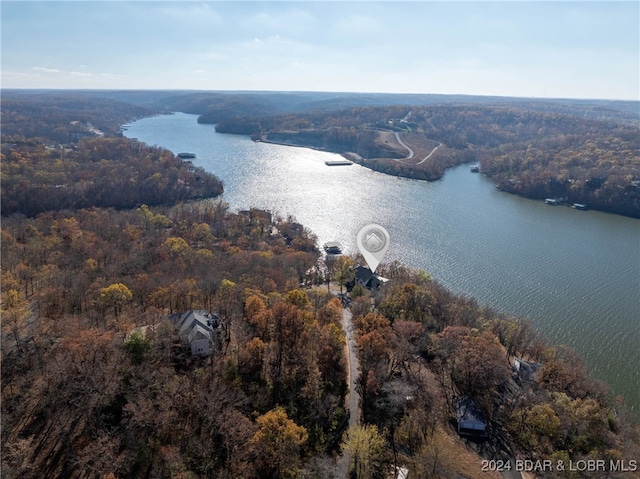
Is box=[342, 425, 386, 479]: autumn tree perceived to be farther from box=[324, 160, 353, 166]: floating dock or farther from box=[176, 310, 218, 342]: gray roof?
box=[324, 160, 353, 166]: floating dock

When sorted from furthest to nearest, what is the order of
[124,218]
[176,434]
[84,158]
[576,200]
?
[84,158] < [576,200] < [124,218] < [176,434]

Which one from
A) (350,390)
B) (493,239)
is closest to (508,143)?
(493,239)

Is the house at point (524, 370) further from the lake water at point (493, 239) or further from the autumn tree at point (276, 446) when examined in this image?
the autumn tree at point (276, 446)

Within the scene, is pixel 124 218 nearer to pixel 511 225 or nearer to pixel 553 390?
pixel 553 390

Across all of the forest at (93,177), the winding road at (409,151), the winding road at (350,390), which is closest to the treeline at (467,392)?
the winding road at (350,390)

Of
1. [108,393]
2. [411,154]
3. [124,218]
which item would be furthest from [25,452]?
[411,154]

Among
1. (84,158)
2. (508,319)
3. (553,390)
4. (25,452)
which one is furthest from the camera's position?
(84,158)
